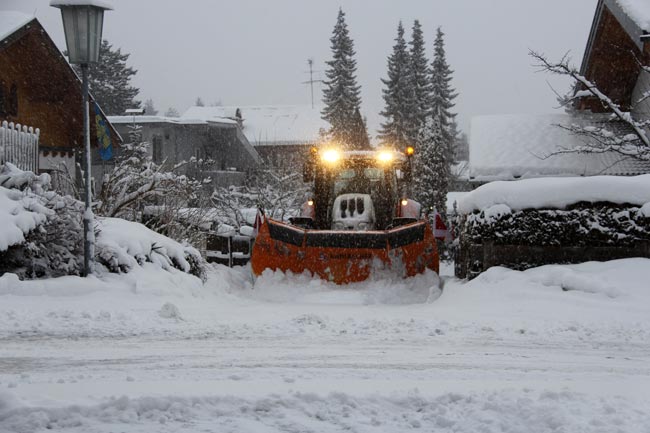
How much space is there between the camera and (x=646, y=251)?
29.8 feet

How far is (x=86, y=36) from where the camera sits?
8555 mm

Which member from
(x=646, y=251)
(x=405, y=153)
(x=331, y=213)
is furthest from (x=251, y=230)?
(x=646, y=251)

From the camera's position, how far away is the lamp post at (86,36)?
8.44 metres

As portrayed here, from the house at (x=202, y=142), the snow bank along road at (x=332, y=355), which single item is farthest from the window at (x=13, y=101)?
the house at (x=202, y=142)

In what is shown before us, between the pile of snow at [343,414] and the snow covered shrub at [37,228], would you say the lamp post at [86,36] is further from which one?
the pile of snow at [343,414]

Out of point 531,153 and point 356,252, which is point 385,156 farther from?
point 531,153

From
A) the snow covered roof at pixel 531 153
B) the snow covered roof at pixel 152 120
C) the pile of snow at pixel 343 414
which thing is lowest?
the pile of snow at pixel 343 414

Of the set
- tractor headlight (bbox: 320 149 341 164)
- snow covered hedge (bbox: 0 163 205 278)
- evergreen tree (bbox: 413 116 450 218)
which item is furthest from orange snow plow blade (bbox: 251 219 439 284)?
evergreen tree (bbox: 413 116 450 218)

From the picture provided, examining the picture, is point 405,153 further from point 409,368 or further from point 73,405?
point 73,405

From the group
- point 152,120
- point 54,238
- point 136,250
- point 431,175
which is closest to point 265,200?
point 136,250

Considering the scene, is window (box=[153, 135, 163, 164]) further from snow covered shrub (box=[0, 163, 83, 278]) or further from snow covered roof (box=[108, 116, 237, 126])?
snow covered shrub (box=[0, 163, 83, 278])

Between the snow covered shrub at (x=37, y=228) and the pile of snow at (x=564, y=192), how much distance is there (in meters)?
5.25

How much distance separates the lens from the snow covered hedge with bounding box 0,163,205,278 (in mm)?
8172

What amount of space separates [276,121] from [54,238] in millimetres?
47076
